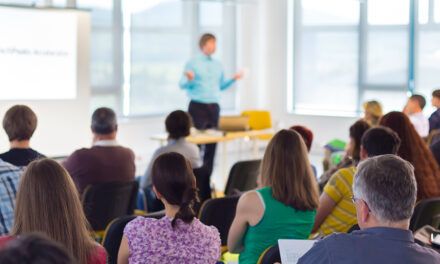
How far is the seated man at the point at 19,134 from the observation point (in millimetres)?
4160

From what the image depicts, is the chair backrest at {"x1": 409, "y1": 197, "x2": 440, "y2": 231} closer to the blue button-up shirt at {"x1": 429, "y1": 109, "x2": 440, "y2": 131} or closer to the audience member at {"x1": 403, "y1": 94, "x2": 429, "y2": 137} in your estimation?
the blue button-up shirt at {"x1": 429, "y1": 109, "x2": 440, "y2": 131}

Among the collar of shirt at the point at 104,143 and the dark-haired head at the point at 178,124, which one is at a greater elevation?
the dark-haired head at the point at 178,124

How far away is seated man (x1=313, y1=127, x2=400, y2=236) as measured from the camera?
12.3 ft

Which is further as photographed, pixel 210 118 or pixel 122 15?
pixel 122 15

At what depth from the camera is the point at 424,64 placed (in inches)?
415

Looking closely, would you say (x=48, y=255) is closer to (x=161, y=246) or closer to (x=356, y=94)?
(x=161, y=246)

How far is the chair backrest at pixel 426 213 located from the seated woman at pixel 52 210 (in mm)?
1947

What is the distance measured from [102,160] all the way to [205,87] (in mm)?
4337

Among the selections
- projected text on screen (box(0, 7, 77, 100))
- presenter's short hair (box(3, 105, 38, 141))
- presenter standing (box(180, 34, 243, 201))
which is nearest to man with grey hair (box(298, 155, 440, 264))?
presenter's short hair (box(3, 105, 38, 141))

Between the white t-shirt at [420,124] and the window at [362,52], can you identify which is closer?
the white t-shirt at [420,124]

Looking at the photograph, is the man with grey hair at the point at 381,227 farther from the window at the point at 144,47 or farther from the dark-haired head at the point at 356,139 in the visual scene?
the window at the point at 144,47

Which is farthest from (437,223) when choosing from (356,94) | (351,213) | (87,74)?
(356,94)

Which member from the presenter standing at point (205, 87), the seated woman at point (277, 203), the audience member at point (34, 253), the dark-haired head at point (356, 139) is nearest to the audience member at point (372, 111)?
the presenter standing at point (205, 87)

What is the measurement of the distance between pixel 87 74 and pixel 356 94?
15.4ft
